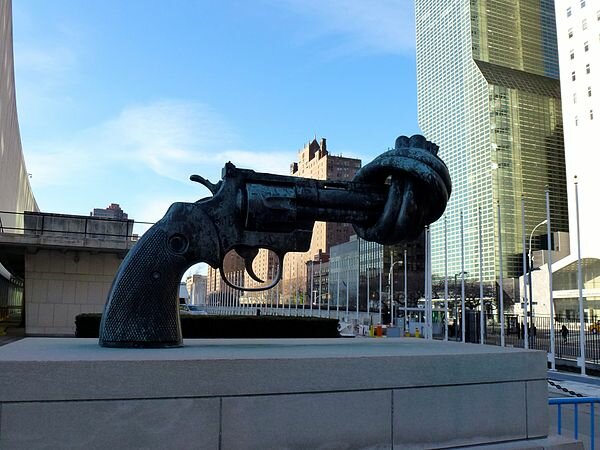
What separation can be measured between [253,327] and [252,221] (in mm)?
13133

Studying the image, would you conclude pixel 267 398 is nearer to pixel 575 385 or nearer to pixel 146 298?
pixel 146 298

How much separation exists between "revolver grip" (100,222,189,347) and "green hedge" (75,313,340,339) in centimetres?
1206

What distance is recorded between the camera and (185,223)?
4.94 metres

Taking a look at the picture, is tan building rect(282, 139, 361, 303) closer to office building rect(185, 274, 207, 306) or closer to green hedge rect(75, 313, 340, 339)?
office building rect(185, 274, 207, 306)

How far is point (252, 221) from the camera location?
5059 mm

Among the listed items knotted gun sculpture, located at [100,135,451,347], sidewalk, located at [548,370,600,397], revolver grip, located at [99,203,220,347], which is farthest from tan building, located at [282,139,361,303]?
revolver grip, located at [99,203,220,347]

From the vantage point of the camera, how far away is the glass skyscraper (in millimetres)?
80750

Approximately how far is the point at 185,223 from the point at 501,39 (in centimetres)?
10528

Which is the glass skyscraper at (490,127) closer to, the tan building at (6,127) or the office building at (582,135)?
the office building at (582,135)

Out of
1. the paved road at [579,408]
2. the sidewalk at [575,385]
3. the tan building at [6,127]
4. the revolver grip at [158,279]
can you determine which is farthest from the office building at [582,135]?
the revolver grip at [158,279]

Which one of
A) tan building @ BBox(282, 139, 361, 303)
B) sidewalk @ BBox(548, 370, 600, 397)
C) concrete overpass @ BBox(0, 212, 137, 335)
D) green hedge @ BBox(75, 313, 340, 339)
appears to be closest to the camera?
sidewalk @ BBox(548, 370, 600, 397)

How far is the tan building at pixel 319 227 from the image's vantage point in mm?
94500

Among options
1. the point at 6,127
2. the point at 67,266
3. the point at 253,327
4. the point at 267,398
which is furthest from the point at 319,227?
the point at 267,398

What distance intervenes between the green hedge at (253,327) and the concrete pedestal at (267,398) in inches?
498
